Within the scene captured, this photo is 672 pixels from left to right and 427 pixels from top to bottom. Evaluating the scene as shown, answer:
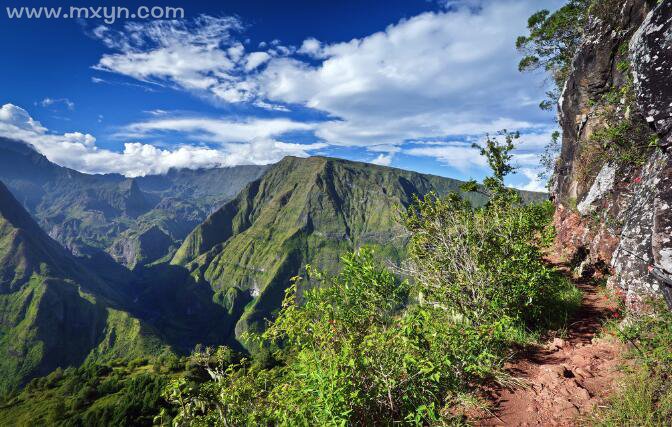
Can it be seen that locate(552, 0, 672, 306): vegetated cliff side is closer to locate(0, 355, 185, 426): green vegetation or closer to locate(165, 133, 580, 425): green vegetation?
locate(165, 133, 580, 425): green vegetation

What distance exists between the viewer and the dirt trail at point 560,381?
7.80 m

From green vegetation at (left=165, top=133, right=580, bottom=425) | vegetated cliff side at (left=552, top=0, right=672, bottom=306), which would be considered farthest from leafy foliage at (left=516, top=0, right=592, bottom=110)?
green vegetation at (left=165, top=133, right=580, bottom=425)

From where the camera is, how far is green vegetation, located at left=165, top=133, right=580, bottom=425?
273 inches

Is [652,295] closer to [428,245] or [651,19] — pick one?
[428,245]

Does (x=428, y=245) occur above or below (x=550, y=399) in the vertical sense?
above

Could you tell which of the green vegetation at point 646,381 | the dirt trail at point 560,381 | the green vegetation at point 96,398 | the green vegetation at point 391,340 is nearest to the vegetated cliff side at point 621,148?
the green vegetation at point 646,381

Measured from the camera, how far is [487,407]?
26.9 ft

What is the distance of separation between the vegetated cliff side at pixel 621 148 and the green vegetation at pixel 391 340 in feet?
10.6

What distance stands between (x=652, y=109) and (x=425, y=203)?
29.2ft

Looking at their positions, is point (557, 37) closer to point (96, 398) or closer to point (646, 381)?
point (646, 381)

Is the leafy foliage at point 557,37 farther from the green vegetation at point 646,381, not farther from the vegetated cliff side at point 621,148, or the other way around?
the green vegetation at point 646,381

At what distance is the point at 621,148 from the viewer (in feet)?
55.6

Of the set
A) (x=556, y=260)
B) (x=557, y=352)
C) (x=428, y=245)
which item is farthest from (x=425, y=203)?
(x=556, y=260)

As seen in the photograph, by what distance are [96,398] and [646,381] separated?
127 m
